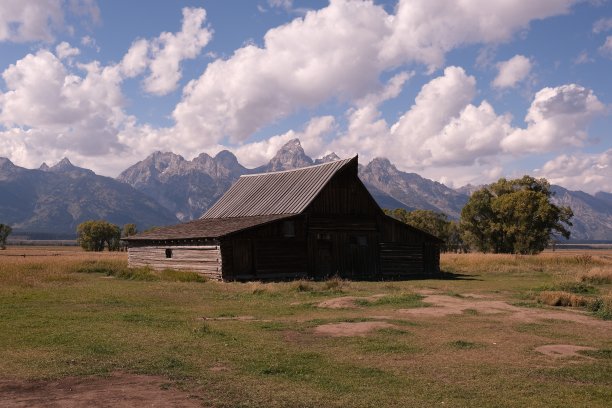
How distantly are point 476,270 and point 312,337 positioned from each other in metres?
32.1

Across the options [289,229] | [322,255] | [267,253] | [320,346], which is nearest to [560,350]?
[320,346]

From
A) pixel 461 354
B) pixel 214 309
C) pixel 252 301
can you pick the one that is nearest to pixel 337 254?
pixel 252 301

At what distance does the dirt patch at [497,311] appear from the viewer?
1712cm

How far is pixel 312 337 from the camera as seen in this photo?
14.0 m

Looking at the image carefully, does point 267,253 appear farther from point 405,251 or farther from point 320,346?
point 320,346

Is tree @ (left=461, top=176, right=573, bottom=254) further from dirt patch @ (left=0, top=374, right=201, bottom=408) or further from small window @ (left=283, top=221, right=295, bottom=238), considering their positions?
dirt patch @ (left=0, top=374, right=201, bottom=408)

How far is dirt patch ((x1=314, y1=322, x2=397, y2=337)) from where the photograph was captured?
1443 centimetres

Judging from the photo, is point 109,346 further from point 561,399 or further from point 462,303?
point 462,303

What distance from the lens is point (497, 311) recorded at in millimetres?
18984

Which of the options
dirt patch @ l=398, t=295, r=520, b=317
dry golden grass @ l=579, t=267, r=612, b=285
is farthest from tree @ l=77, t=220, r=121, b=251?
dirt patch @ l=398, t=295, r=520, b=317

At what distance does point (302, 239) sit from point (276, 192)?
6279 mm

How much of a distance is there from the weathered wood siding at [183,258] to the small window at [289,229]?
182 inches

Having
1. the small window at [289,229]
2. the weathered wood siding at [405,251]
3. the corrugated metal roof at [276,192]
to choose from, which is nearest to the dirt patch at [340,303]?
the small window at [289,229]

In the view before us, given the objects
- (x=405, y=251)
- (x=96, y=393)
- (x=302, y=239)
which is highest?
(x=302, y=239)
